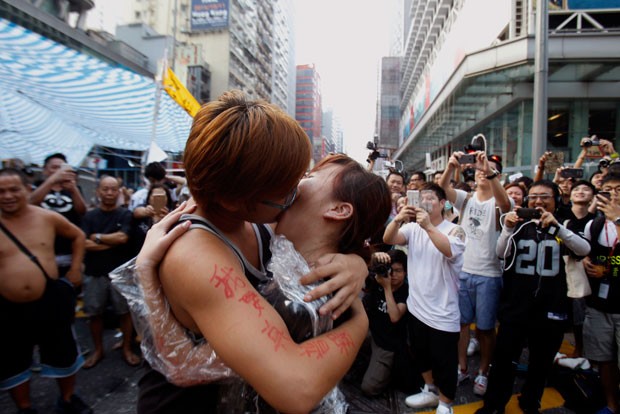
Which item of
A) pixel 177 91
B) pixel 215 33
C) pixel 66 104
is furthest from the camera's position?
pixel 215 33

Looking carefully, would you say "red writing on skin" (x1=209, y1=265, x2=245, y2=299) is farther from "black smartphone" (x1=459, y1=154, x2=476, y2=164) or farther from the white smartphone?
"black smartphone" (x1=459, y1=154, x2=476, y2=164)

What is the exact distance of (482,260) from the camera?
152 inches

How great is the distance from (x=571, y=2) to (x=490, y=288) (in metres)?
14.0

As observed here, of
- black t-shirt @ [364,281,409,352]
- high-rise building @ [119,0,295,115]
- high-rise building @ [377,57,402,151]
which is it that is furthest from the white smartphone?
high-rise building @ [377,57,402,151]

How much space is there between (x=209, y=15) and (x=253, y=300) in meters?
53.9

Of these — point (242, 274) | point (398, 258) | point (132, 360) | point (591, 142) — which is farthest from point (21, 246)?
point (591, 142)

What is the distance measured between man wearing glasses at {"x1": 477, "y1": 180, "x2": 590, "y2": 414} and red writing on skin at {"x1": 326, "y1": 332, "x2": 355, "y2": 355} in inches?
109

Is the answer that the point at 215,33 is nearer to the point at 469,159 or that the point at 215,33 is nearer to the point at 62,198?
the point at 62,198

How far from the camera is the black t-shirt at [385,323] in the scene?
3.75 meters

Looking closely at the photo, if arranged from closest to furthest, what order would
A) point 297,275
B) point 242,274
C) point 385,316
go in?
1. point 242,274
2. point 297,275
3. point 385,316

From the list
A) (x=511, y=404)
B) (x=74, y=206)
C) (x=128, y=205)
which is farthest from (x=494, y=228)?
(x=128, y=205)

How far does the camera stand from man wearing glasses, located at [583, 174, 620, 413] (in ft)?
10.3

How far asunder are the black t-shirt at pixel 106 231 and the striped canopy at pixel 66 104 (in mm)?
4166

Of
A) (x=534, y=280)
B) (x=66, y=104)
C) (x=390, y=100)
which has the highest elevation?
(x=390, y=100)
